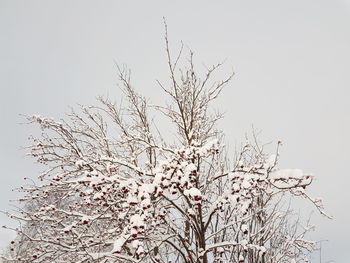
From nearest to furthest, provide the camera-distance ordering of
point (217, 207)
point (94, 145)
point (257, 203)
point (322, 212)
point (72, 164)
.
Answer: point (322, 212) < point (217, 207) < point (257, 203) < point (72, 164) < point (94, 145)

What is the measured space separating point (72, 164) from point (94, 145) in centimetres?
159

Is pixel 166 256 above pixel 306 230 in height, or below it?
below

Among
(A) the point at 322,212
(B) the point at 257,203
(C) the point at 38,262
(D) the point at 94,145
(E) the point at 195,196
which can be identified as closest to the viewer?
(E) the point at 195,196

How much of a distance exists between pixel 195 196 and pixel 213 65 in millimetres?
4123

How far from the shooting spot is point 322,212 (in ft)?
15.1

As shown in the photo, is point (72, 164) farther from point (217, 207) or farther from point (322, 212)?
point (322, 212)

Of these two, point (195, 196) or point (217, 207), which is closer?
point (195, 196)

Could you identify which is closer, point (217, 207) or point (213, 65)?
point (217, 207)

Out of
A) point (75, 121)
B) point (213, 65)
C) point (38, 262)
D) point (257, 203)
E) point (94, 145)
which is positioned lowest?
point (38, 262)

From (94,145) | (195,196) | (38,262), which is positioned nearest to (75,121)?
(94,145)

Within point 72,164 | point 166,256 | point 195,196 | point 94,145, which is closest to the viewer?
point 195,196

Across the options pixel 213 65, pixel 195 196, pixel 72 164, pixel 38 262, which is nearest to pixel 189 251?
pixel 195 196

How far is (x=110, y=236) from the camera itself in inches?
272

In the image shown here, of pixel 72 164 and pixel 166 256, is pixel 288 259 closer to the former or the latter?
pixel 166 256
